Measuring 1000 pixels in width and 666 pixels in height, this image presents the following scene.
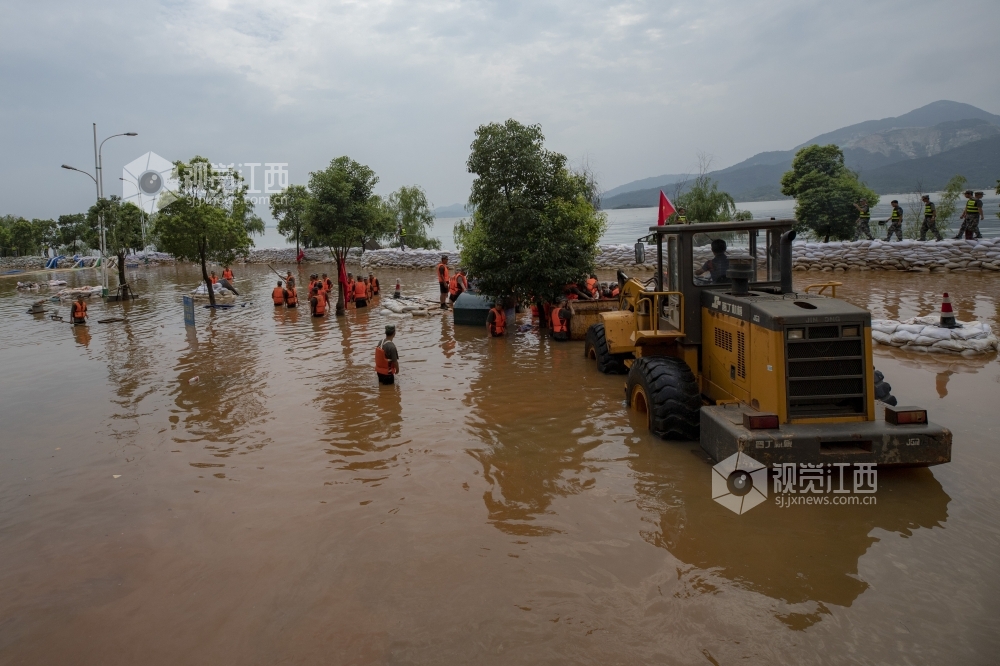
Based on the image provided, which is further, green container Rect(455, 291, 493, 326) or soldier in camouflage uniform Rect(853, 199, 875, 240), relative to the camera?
soldier in camouflage uniform Rect(853, 199, 875, 240)

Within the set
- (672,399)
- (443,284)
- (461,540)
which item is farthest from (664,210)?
(443,284)

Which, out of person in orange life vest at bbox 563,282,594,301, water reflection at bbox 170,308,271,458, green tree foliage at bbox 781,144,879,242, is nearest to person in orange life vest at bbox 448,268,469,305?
person in orange life vest at bbox 563,282,594,301

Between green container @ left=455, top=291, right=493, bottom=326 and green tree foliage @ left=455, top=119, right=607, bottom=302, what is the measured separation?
1.41 meters

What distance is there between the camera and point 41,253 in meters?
62.4

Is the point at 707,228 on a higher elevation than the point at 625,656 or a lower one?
higher

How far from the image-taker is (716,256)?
744 cm

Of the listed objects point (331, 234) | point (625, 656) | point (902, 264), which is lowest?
point (625, 656)

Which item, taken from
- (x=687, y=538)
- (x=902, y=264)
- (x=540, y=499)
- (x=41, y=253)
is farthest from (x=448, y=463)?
(x=41, y=253)

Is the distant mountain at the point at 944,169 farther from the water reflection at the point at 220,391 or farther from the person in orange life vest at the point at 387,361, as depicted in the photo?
the person in orange life vest at the point at 387,361

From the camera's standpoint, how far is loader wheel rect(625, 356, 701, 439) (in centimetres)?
689

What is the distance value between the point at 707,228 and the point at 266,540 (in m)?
5.60

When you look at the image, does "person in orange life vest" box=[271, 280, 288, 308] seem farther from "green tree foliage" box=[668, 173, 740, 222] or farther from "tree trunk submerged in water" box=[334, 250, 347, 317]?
"green tree foliage" box=[668, 173, 740, 222]

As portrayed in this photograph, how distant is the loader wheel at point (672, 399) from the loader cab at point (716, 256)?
0.62 m

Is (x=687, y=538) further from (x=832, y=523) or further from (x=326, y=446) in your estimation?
(x=326, y=446)
